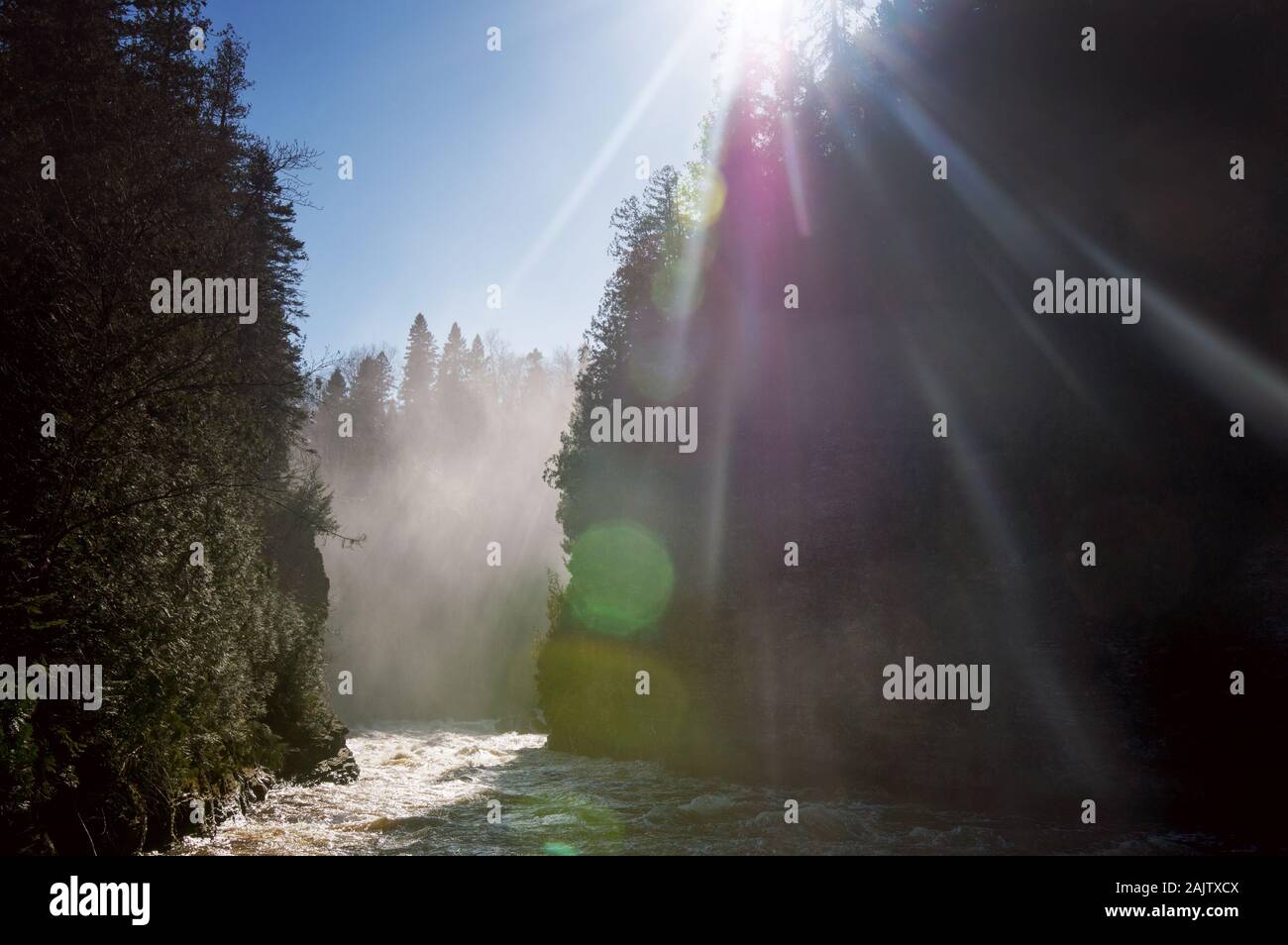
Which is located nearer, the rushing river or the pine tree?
the rushing river

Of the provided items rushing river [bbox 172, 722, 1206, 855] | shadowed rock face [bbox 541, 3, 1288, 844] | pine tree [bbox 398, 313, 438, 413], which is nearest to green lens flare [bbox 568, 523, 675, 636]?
shadowed rock face [bbox 541, 3, 1288, 844]

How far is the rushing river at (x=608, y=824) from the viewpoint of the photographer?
47.9ft

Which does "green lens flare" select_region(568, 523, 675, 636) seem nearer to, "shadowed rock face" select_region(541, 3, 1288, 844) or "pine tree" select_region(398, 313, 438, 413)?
"shadowed rock face" select_region(541, 3, 1288, 844)

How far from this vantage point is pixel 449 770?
28703mm

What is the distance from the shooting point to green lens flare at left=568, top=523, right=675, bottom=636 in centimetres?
2942

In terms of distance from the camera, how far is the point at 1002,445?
749 inches

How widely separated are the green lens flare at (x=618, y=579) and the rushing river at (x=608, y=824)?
6.33m

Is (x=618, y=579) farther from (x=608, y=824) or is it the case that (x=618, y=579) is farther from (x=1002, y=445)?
(x=1002, y=445)

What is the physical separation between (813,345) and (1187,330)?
948 cm

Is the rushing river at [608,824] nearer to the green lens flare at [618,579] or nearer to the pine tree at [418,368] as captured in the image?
the green lens flare at [618,579]

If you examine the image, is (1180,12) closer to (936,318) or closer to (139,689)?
(936,318)

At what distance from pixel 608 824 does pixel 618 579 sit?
14.9m

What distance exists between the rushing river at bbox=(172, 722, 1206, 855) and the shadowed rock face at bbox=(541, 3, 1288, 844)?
5.29 feet

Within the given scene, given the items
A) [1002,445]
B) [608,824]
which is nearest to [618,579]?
[608,824]
